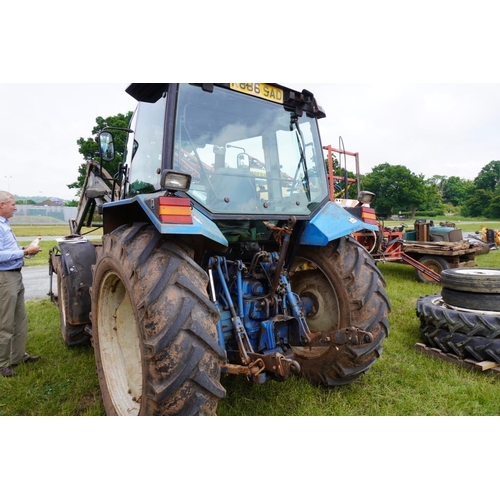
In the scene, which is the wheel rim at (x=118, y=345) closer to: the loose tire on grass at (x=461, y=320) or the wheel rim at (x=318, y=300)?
the wheel rim at (x=318, y=300)

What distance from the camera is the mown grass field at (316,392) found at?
2.93 metres

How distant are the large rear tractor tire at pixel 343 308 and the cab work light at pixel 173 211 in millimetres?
1434

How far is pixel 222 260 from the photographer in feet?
9.32

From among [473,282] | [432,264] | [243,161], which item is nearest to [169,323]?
[243,161]

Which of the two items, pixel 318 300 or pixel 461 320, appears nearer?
pixel 318 300

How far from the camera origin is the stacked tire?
142 inches

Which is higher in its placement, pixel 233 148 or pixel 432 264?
pixel 233 148

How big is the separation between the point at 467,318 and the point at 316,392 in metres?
1.80

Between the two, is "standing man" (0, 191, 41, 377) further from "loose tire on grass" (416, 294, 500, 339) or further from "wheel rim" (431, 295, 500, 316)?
"wheel rim" (431, 295, 500, 316)

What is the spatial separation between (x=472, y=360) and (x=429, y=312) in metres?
0.62

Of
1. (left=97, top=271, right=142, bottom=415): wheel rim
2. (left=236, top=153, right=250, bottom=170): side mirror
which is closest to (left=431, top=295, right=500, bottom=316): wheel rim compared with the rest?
(left=236, top=153, right=250, bottom=170): side mirror

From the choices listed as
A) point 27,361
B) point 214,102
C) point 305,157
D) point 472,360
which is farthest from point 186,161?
point 472,360

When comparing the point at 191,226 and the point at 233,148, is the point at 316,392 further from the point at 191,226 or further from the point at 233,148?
the point at 233,148

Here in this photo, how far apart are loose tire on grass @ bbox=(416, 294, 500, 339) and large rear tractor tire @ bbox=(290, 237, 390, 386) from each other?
120 cm
